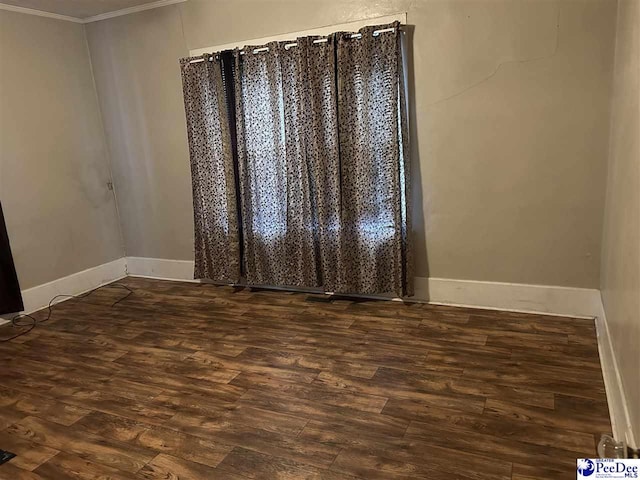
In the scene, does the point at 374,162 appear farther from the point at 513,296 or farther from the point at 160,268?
the point at 160,268

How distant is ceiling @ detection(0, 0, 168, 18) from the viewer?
378cm

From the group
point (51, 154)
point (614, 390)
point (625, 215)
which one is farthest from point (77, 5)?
point (614, 390)

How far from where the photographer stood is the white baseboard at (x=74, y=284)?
3977 millimetres

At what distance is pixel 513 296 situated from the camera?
330 cm

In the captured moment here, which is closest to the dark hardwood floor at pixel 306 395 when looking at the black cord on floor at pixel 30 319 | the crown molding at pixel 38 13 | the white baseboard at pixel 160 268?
the black cord on floor at pixel 30 319

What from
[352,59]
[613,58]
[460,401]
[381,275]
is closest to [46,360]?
[381,275]

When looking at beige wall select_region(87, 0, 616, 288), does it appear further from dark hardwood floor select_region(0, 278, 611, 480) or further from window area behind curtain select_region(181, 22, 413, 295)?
dark hardwood floor select_region(0, 278, 611, 480)

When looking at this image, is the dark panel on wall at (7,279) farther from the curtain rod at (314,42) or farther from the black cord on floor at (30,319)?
the curtain rod at (314,42)

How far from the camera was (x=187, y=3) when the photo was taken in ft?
12.8

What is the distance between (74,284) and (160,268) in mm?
744

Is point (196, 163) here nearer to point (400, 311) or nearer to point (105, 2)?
point (105, 2)

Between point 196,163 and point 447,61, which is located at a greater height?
point 447,61

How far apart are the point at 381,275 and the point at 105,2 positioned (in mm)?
3089

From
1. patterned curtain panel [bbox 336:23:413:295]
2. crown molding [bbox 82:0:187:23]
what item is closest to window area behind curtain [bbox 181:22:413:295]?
patterned curtain panel [bbox 336:23:413:295]
